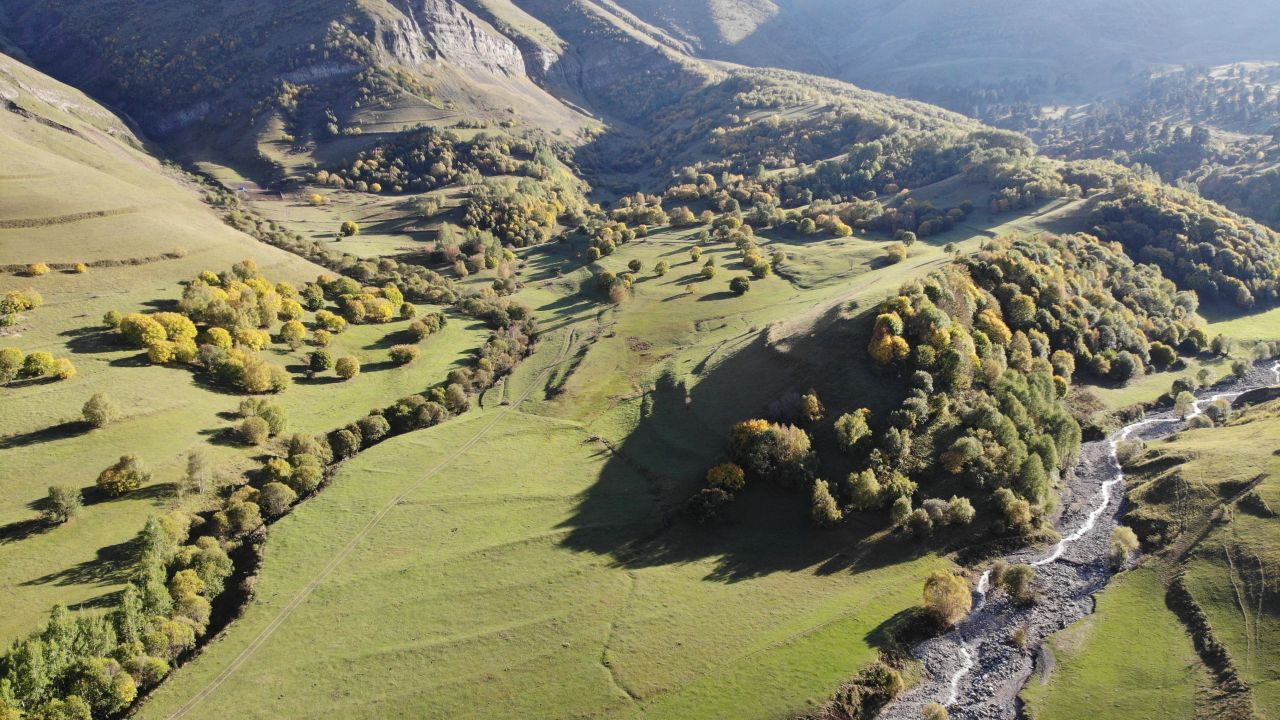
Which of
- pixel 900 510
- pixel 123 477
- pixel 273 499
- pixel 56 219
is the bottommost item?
pixel 900 510

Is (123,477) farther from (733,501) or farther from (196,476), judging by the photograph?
(733,501)

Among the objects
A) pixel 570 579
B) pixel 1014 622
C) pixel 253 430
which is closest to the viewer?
pixel 1014 622

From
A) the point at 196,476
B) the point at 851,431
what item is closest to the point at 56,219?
the point at 196,476

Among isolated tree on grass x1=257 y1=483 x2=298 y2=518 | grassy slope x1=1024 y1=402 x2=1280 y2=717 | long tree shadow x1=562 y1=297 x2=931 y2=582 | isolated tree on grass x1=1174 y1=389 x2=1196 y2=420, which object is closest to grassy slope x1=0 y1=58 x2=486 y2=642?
isolated tree on grass x1=257 y1=483 x2=298 y2=518

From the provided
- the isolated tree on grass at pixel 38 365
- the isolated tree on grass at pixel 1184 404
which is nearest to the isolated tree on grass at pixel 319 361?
the isolated tree on grass at pixel 38 365

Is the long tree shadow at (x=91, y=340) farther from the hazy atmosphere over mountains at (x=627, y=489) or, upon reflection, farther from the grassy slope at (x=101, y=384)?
the hazy atmosphere over mountains at (x=627, y=489)

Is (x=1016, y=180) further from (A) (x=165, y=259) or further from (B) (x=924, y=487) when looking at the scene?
(A) (x=165, y=259)
